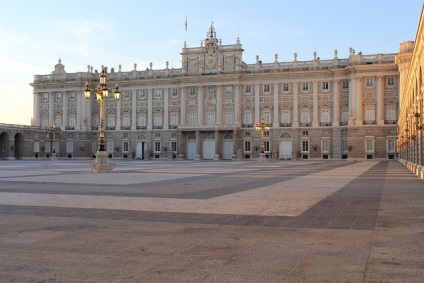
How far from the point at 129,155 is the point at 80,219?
3094 inches

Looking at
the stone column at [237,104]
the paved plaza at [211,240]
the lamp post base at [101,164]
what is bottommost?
the paved plaza at [211,240]

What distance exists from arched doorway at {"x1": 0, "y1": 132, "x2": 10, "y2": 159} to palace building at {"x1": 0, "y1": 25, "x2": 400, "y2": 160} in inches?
166

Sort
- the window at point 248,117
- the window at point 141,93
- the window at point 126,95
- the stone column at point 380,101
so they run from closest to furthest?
the stone column at point 380,101, the window at point 248,117, the window at point 141,93, the window at point 126,95

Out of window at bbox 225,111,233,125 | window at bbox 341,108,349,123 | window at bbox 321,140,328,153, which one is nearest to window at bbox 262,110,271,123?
window at bbox 225,111,233,125

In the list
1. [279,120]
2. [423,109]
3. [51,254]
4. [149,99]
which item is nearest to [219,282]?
[51,254]

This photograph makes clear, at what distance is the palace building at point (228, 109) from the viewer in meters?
73.8

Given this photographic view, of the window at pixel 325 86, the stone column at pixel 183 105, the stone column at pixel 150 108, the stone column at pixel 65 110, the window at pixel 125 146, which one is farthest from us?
the stone column at pixel 65 110

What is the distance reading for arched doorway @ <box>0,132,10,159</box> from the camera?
252 ft

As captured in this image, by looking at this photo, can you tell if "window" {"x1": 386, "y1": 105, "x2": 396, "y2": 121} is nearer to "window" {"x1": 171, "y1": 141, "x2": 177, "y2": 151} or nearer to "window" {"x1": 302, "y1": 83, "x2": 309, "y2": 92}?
"window" {"x1": 302, "y1": 83, "x2": 309, "y2": 92}

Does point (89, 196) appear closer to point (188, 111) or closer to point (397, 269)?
point (397, 269)

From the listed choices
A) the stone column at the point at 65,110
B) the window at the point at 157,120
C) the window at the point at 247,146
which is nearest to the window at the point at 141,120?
the window at the point at 157,120

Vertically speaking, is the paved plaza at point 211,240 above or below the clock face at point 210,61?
below

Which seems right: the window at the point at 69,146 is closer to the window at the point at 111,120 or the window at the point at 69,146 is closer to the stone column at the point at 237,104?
the window at the point at 111,120

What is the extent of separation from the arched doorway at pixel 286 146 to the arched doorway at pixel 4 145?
43.9 metres
